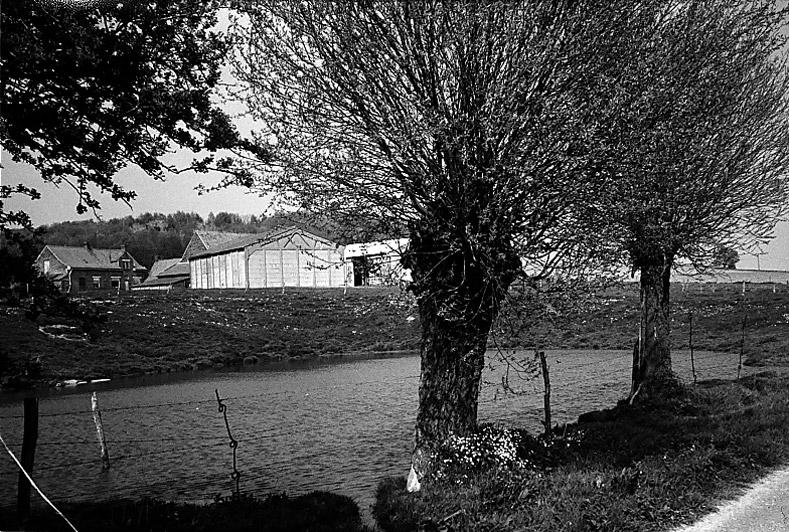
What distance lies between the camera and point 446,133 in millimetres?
4762

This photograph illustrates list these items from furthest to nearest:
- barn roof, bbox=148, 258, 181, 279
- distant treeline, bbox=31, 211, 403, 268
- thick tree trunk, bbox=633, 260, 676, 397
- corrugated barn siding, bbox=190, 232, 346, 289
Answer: corrugated barn siding, bbox=190, 232, 346, 289 < barn roof, bbox=148, 258, 181, 279 < thick tree trunk, bbox=633, 260, 676, 397 < distant treeline, bbox=31, 211, 403, 268

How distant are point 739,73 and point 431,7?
609 centimetres

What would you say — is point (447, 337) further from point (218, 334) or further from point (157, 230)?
point (218, 334)

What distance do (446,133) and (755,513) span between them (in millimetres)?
3859

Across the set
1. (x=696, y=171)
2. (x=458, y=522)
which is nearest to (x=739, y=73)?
(x=696, y=171)

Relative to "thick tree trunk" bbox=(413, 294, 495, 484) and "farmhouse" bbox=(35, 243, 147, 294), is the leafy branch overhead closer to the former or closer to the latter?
"farmhouse" bbox=(35, 243, 147, 294)

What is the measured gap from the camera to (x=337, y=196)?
5188 millimetres

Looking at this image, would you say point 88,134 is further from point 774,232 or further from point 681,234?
point 774,232

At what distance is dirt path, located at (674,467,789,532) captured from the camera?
428 centimetres

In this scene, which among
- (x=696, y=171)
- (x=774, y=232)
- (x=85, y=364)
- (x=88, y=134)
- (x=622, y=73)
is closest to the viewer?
(x=622, y=73)

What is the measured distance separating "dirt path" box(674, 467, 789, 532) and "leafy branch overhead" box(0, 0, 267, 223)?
4.67 m

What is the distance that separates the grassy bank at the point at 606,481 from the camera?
4449 millimetres

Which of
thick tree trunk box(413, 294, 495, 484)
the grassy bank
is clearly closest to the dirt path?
the grassy bank

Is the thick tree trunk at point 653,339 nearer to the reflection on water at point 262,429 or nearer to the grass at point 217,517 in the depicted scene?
the reflection on water at point 262,429
